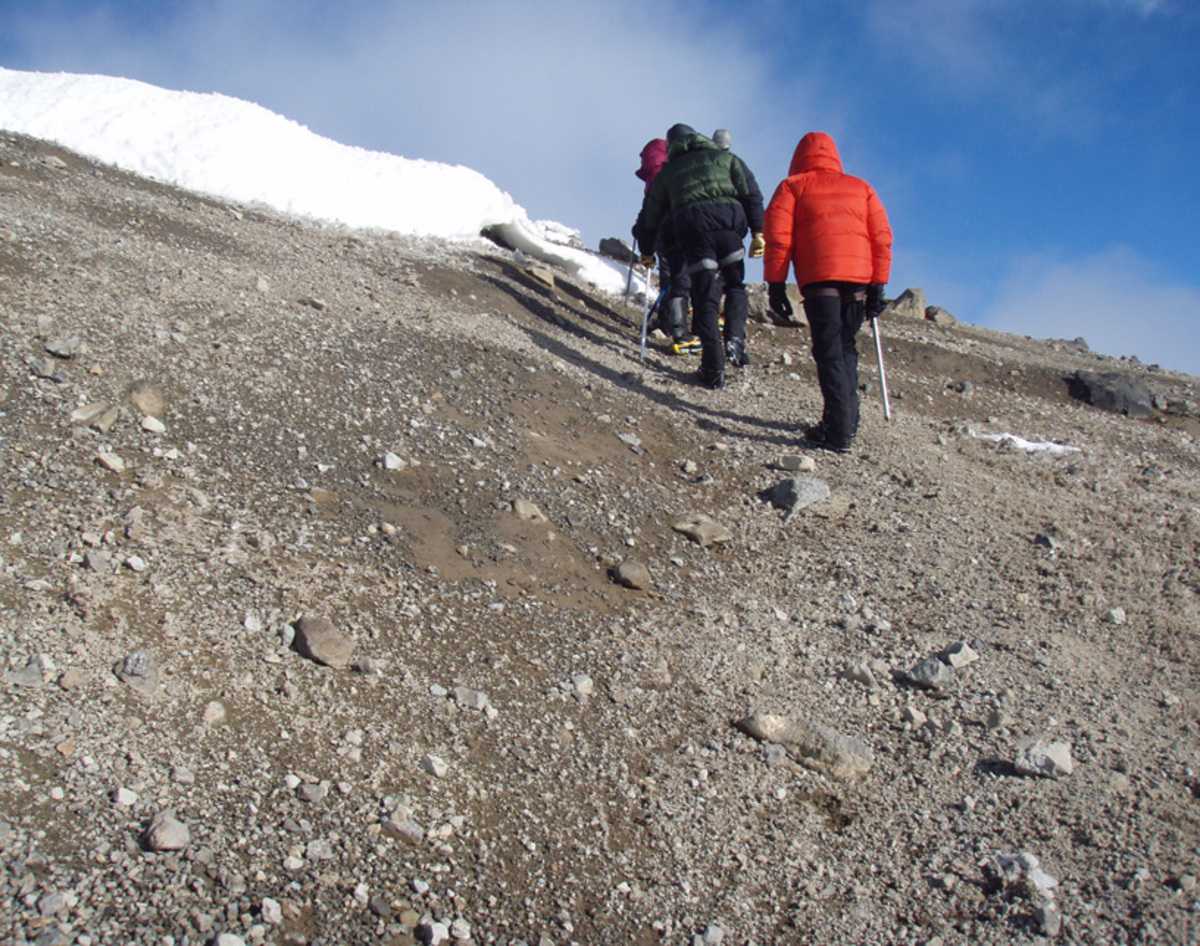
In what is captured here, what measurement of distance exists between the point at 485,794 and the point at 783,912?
1.22 metres

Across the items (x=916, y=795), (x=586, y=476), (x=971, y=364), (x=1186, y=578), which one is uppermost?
(x=971, y=364)

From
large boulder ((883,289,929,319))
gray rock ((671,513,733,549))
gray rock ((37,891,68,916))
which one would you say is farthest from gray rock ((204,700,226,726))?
large boulder ((883,289,929,319))

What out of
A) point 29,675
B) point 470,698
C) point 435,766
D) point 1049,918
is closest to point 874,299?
point 470,698

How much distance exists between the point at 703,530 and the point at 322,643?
2852 mm

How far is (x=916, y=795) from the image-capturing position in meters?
4.48

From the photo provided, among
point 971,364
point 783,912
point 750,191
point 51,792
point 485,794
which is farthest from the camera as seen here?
point 971,364

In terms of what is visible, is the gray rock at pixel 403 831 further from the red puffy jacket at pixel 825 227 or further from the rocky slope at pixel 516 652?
the red puffy jacket at pixel 825 227

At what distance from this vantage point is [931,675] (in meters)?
5.25

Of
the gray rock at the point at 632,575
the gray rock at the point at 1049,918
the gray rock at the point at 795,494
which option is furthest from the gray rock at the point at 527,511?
the gray rock at the point at 1049,918

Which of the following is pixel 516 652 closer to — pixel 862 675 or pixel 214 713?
pixel 214 713

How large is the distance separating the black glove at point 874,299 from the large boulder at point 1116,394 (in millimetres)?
4325

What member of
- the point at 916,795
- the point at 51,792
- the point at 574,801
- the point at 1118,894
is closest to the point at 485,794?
the point at 574,801

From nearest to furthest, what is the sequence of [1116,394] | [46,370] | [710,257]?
[46,370]
[710,257]
[1116,394]

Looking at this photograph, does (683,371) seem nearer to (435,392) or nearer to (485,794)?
(435,392)
